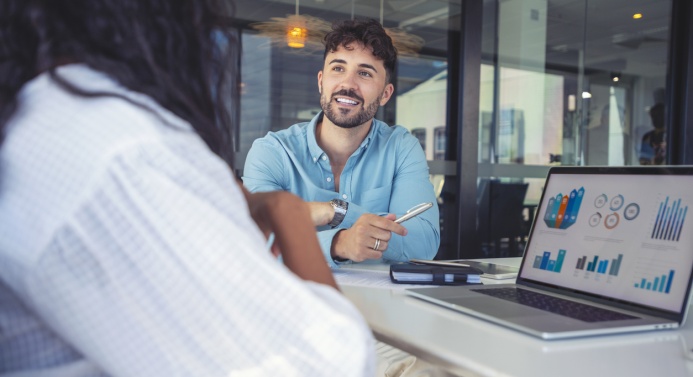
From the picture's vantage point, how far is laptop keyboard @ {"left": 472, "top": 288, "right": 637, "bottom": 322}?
41.5 inches

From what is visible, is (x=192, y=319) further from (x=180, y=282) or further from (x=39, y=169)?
(x=39, y=169)

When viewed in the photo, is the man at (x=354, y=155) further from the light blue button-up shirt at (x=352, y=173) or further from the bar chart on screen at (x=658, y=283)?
the bar chart on screen at (x=658, y=283)

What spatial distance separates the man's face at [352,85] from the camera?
2297mm

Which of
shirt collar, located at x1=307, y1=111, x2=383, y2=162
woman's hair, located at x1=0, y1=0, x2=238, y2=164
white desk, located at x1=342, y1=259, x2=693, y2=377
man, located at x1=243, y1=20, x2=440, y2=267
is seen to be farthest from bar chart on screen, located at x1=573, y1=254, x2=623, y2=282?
shirt collar, located at x1=307, y1=111, x2=383, y2=162

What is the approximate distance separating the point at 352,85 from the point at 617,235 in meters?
1.35

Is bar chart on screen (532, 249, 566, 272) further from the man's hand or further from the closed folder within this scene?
the man's hand

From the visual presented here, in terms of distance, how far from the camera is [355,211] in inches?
75.8

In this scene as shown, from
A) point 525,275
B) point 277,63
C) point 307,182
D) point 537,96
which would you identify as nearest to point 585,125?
point 537,96

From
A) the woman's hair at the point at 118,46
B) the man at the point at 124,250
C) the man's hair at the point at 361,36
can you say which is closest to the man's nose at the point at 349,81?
the man's hair at the point at 361,36

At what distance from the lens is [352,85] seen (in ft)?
7.69

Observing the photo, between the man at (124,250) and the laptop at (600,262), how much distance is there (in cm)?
53

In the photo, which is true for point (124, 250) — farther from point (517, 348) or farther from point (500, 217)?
point (500, 217)

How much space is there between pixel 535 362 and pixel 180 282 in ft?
1.71

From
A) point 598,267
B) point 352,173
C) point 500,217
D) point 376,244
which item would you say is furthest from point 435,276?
point 500,217
